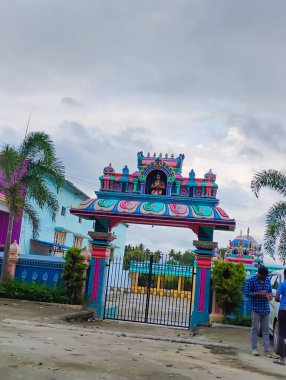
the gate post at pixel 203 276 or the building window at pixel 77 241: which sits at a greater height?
the building window at pixel 77 241

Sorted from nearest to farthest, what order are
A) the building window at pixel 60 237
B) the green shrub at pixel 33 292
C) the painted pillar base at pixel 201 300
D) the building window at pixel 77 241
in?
the painted pillar base at pixel 201 300
the green shrub at pixel 33 292
the building window at pixel 60 237
the building window at pixel 77 241

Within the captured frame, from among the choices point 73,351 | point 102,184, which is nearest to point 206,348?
point 73,351

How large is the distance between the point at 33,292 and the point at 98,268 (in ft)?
7.09

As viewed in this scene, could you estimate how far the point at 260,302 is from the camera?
894 cm

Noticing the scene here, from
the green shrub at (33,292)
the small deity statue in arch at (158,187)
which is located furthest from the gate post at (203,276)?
the green shrub at (33,292)

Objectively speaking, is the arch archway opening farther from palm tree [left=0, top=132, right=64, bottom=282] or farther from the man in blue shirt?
the man in blue shirt

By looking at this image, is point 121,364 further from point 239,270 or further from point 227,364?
point 239,270

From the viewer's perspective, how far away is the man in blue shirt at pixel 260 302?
887 cm

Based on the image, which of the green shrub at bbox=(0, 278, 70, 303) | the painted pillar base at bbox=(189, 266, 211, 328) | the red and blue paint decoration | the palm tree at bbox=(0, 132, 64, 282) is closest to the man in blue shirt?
the painted pillar base at bbox=(189, 266, 211, 328)

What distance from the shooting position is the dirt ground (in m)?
5.85

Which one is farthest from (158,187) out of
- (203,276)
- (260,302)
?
(260,302)

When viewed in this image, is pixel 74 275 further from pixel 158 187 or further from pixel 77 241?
pixel 77 241

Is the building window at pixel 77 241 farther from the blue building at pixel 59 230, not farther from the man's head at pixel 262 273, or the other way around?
the man's head at pixel 262 273

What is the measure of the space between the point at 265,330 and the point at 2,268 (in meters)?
9.53
